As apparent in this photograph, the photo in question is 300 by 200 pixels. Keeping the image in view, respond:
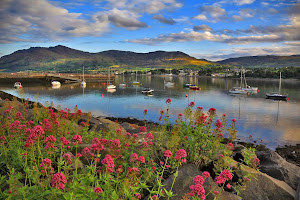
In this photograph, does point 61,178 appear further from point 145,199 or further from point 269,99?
point 269,99

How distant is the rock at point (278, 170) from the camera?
931 cm

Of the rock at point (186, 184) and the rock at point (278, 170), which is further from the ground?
the rock at point (186, 184)

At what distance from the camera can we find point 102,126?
46.3 ft

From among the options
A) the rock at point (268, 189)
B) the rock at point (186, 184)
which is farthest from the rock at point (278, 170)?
the rock at point (186, 184)

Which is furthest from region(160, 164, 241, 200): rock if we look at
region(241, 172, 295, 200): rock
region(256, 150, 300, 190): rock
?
region(256, 150, 300, 190): rock

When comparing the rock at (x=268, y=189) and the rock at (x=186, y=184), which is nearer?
the rock at (x=186, y=184)

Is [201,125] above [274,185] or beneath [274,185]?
above

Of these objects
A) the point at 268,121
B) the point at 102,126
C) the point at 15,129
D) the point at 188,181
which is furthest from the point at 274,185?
the point at 268,121

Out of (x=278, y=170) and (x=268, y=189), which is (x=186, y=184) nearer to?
(x=268, y=189)

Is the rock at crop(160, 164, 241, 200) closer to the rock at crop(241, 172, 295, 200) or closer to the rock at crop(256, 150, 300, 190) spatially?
the rock at crop(241, 172, 295, 200)

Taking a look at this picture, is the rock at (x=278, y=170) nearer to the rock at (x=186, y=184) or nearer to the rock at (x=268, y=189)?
the rock at (x=268, y=189)

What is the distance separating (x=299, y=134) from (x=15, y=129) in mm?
34938

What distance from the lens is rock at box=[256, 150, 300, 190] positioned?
9.31 meters

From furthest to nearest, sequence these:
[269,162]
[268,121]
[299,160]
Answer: [268,121], [299,160], [269,162]
